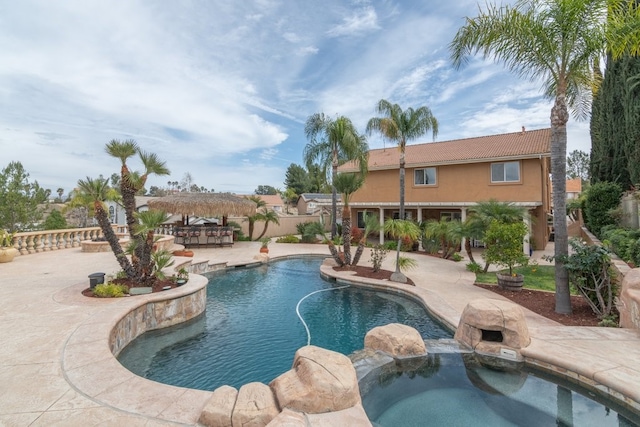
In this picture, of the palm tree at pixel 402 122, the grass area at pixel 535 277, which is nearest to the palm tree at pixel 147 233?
the grass area at pixel 535 277

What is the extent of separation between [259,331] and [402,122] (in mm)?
14862

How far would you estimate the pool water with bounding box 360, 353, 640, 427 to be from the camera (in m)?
4.00

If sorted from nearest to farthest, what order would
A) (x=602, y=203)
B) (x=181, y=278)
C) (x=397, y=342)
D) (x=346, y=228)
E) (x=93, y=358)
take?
(x=93, y=358) < (x=397, y=342) < (x=181, y=278) < (x=346, y=228) < (x=602, y=203)

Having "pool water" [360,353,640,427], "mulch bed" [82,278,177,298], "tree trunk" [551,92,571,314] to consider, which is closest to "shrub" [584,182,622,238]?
"tree trunk" [551,92,571,314]

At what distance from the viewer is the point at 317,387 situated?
3.43 meters

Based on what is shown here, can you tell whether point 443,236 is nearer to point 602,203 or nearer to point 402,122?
point 402,122

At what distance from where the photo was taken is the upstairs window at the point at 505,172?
1700 cm

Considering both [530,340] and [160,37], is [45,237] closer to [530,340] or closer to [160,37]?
[160,37]

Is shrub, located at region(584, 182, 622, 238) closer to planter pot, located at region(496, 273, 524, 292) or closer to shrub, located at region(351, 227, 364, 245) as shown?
→ planter pot, located at region(496, 273, 524, 292)

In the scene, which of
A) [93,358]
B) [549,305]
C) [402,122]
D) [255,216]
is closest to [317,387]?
[93,358]

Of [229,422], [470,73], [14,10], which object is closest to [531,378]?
[229,422]

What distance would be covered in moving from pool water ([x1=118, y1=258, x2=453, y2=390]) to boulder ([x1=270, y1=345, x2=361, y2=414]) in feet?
6.18

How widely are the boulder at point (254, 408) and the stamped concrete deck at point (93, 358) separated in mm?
538

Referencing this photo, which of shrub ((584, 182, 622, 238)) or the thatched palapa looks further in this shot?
the thatched palapa
